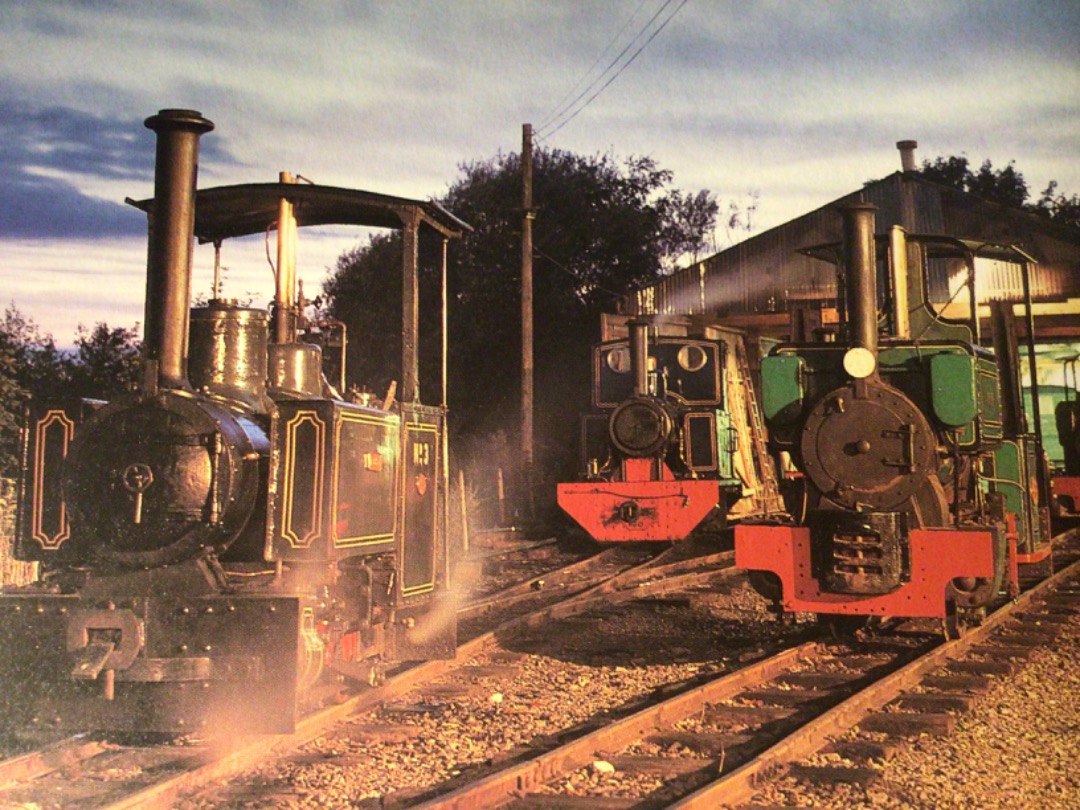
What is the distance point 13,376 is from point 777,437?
9.25 meters

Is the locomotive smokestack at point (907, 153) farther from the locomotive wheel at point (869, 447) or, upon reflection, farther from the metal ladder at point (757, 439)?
the locomotive wheel at point (869, 447)

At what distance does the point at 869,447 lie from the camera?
662 cm

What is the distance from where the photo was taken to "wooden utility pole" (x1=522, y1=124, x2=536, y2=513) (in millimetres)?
16359

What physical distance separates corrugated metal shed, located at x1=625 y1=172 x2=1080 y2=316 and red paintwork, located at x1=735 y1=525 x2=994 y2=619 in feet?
48.1

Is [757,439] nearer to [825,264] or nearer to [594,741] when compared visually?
[825,264]

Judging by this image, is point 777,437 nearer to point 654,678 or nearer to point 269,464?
point 654,678

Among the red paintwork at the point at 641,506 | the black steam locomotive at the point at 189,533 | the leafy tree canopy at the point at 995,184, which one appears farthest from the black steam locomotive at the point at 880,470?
the leafy tree canopy at the point at 995,184

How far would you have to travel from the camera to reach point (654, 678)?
6207 millimetres

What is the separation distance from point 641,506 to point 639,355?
1.82m

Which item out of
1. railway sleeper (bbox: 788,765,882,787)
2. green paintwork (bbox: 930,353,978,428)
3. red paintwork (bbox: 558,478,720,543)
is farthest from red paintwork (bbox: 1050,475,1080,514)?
railway sleeper (bbox: 788,765,882,787)

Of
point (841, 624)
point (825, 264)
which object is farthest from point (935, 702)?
point (825, 264)

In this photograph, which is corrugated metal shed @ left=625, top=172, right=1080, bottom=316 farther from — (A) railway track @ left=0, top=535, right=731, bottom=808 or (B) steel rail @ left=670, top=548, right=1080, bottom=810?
(A) railway track @ left=0, top=535, right=731, bottom=808

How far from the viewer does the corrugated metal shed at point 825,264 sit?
20.6 metres

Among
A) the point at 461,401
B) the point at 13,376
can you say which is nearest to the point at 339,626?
the point at 13,376
